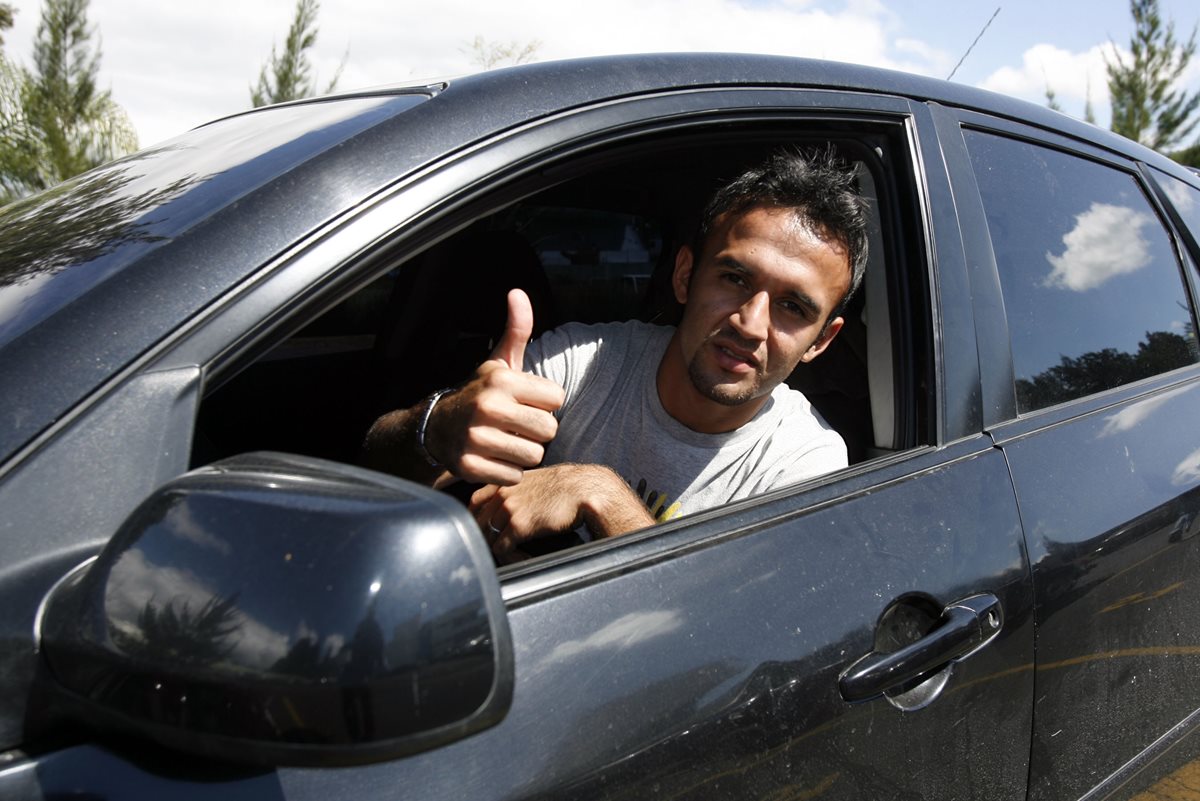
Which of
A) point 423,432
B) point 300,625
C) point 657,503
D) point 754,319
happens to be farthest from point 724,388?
point 300,625

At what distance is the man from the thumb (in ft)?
0.47

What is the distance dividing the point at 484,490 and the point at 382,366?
2.91 feet

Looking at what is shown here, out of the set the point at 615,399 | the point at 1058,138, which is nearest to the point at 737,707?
the point at 615,399

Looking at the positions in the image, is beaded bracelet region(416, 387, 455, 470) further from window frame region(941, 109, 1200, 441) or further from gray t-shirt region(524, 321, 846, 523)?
window frame region(941, 109, 1200, 441)

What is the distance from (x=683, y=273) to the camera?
2.31 metres

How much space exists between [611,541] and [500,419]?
0.31 meters

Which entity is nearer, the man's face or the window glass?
the window glass

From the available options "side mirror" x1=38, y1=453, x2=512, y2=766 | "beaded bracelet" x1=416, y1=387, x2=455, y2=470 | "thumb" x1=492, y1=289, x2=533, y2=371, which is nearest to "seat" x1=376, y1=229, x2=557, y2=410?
"beaded bracelet" x1=416, y1=387, x2=455, y2=470

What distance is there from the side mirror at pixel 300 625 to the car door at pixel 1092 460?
1.07 metres

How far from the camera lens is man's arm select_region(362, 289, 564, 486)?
1.48 meters

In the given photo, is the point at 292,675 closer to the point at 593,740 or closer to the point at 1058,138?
the point at 593,740

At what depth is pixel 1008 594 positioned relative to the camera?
→ 1545mm

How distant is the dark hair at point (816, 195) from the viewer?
6.42ft

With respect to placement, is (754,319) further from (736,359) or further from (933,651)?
(933,651)
